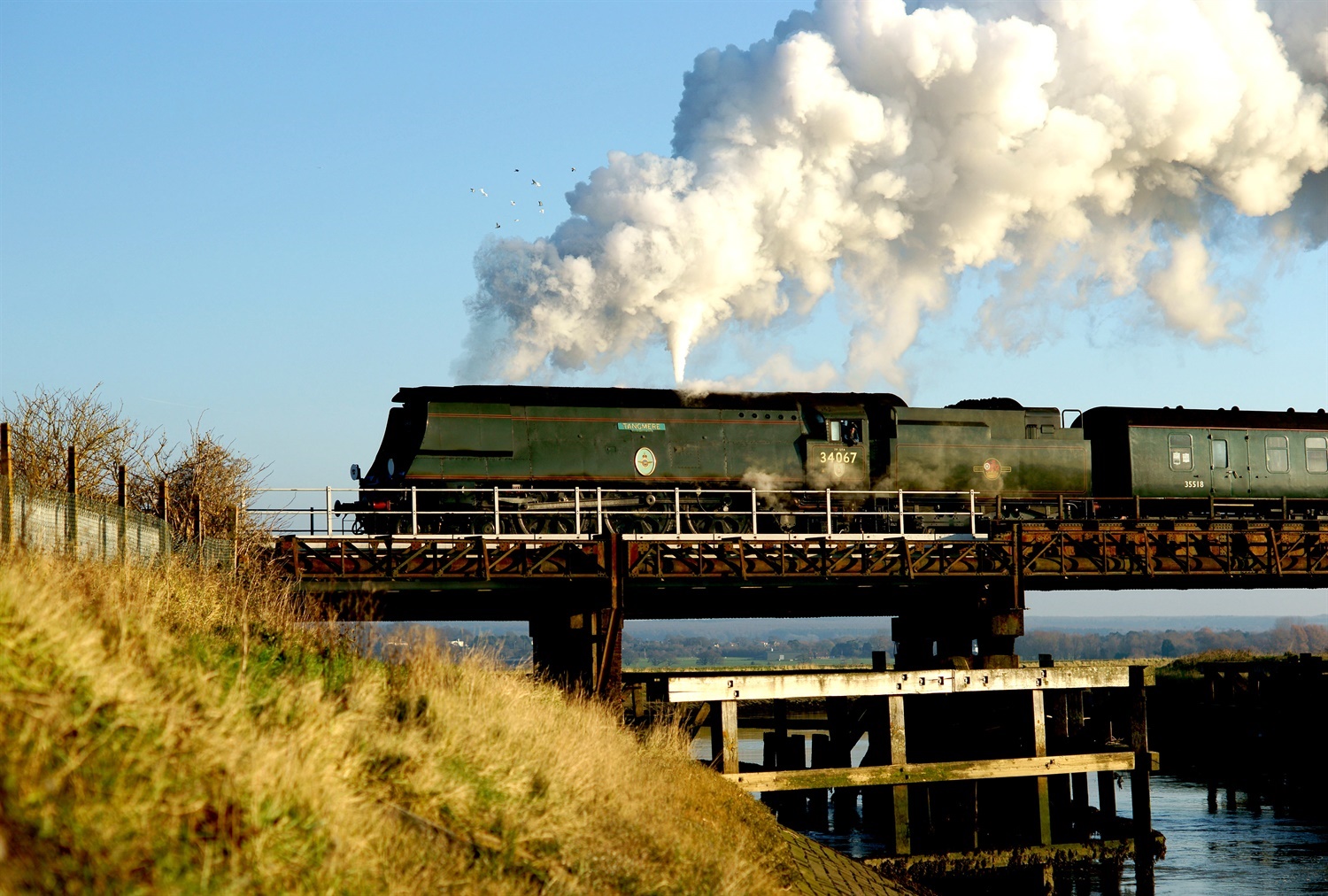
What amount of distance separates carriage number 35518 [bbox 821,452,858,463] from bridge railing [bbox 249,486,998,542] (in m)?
0.99

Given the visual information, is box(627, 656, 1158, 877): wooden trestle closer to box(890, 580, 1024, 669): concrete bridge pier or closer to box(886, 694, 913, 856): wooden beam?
box(886, 694, 913, 856): wooden beam

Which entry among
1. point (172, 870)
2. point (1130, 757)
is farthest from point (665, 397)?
point (172, 870)

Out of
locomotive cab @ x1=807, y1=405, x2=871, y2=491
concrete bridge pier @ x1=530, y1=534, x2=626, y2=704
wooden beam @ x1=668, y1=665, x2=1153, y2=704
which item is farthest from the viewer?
locomotive cab @ x1=807, y1=405, x2=871, y2=491

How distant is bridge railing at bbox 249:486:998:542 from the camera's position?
96.2 feet

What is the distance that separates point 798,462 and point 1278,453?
640 inches

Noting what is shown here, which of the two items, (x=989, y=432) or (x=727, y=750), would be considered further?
(x=989, y=432)

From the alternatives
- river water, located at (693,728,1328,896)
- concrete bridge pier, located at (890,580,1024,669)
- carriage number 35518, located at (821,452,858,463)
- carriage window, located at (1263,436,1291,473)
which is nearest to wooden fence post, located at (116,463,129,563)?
river water, located at (693,728,1328,896)

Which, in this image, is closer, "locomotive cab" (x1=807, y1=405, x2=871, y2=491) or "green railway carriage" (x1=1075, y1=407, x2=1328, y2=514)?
"locomotive cab" (x1=807, y1=405, x2=871, y2=491)

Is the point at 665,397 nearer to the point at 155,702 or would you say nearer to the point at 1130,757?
the point at 1130,757

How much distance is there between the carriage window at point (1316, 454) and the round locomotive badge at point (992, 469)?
10889mm

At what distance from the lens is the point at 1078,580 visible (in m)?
30.3

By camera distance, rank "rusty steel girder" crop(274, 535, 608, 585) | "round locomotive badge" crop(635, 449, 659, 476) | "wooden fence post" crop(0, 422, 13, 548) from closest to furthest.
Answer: "wooden fence post" crop(0, 422, 13, 548) → "rusty steel girder" crop(274, 535, 608, 585) → "round locomotive badge" crop(635, 449, 659, 476)

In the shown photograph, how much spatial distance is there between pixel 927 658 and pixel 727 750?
35.1ft

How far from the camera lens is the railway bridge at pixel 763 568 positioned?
25938 millimetres
